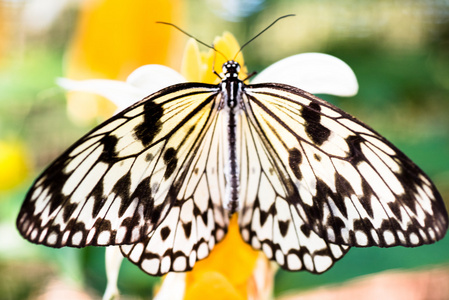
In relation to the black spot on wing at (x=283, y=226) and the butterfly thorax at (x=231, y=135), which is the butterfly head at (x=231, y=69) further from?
the black spot on wing at (x=283, y=226)

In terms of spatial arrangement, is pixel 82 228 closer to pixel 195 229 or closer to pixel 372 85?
pixel 195 229

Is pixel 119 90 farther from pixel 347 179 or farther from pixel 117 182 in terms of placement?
pixel 347 179

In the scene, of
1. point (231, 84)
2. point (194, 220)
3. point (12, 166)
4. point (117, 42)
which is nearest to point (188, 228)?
point (194, 220)

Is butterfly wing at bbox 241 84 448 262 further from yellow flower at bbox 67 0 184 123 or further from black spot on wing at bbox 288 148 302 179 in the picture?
yellow flower at bbox 67 0 184 123

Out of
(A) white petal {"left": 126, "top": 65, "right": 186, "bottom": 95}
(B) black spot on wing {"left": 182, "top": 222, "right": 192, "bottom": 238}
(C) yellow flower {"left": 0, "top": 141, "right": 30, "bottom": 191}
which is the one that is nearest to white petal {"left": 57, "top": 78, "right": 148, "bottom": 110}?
(A) white petal {"left": 126, "top": 65, "right": 186, "bottom": 95}

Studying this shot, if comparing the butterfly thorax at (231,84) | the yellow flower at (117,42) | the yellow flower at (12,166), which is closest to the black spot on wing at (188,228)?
the butterfly thorax at (231,84)

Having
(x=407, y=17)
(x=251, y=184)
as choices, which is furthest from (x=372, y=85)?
(x=251, y=184)
